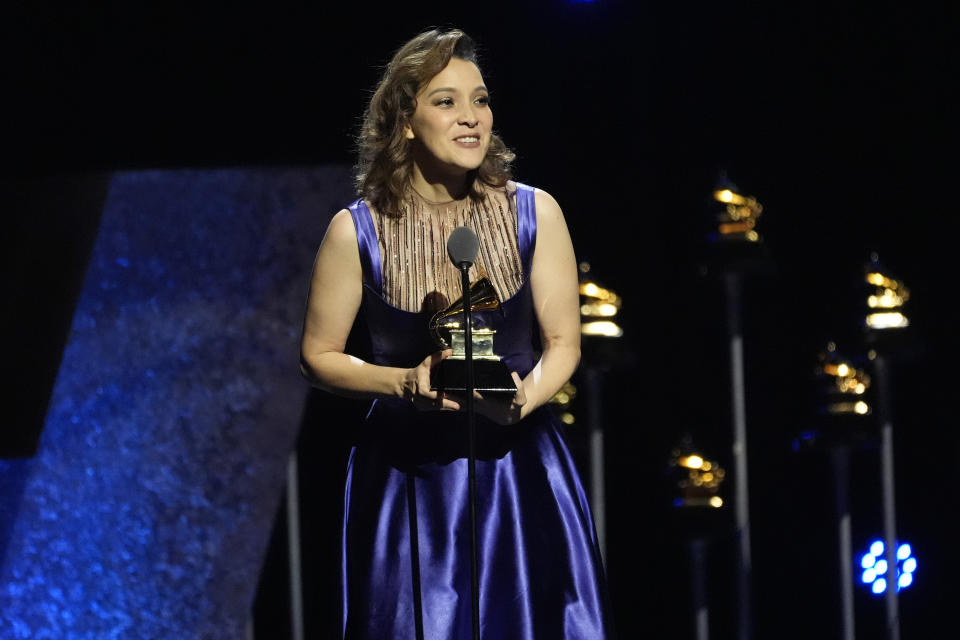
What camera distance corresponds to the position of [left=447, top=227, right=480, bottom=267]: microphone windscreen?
190cm

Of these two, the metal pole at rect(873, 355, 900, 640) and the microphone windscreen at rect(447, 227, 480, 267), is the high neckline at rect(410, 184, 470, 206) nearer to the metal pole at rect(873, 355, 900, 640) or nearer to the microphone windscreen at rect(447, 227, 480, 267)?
the microphone windscreen at rect(447, 227, 480, 267)

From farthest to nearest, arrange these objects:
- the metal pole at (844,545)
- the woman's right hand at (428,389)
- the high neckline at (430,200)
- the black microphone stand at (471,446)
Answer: the metal pole at (844,545) < the high neckline at (430,200) < the woman's right hand at (428,389) < the black microphone stand at (471,446)

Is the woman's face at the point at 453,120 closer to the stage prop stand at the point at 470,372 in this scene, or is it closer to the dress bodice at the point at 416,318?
the dress bodice at the point at 416,318

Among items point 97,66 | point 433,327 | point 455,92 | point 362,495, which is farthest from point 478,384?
point 97,66

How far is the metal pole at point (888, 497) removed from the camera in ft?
12.1

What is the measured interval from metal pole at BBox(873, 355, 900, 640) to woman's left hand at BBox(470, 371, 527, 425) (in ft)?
6.74

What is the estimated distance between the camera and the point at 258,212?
4.12 meters

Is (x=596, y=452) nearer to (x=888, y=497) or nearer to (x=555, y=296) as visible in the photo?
(x=888, y=497)


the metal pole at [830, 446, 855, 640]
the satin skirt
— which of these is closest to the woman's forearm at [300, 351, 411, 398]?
the satin skirt

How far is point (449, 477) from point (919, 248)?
93.2 inches

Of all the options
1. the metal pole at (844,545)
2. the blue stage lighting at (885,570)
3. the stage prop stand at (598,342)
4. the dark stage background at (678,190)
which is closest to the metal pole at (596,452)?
the stage prop stand at (598,342)

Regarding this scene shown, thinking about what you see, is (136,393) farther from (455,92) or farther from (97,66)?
(455,92)

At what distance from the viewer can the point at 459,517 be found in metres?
2.14

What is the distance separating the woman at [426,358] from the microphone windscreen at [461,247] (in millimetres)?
245
